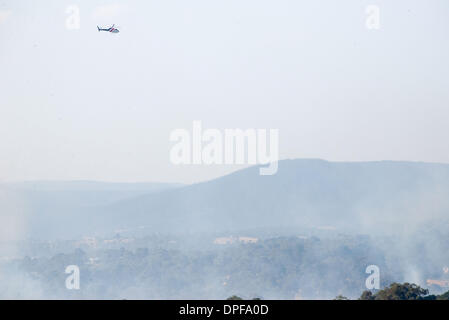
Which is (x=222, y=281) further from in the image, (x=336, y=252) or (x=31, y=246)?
(x=31, y=246)

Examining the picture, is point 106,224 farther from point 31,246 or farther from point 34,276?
point 34,276

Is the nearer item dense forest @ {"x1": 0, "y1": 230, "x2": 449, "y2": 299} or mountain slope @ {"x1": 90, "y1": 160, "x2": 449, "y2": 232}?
dense forest @ {"x1": 0, "y1": 230, "x2": 449, "y2": 299}

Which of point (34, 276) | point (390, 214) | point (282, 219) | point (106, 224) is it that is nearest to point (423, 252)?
point (390, 214)

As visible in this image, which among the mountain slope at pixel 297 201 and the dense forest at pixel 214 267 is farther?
the mountain slope at pixel 297 201

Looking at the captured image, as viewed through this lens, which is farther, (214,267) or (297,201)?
(297,201)
